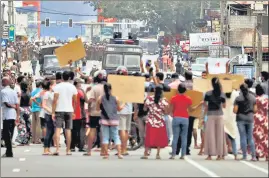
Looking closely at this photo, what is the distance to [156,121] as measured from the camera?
69.3 feet

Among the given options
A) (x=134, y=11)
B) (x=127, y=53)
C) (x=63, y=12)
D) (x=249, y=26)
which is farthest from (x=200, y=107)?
(x=63, y=12)

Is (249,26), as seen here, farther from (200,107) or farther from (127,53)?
(200,107)

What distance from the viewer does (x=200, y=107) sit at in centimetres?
2197

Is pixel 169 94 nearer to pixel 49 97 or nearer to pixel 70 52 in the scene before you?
pixel 49 97

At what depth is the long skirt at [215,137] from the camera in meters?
21.0

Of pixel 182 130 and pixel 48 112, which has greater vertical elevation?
pixel 48 112

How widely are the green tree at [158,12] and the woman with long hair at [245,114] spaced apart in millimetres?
54791

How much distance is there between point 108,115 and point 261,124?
3.05 metres

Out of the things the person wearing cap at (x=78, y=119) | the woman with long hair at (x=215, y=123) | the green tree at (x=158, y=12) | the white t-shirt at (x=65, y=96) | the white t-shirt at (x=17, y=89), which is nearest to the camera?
the woman with long hair at (x=215, y=123)

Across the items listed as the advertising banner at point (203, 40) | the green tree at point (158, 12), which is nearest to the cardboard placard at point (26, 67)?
the green tree at point (158, 12)

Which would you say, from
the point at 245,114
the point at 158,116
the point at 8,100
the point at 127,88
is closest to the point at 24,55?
the point at 8,100

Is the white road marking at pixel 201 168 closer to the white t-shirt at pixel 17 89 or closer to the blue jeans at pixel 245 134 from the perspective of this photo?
the blue jeans at pixel 245 134

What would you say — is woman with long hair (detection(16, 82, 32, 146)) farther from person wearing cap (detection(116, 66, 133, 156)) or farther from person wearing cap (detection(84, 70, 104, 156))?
person wearing cap (detection(116, 66, 133, 156))

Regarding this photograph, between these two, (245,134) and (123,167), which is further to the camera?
(245,134)
